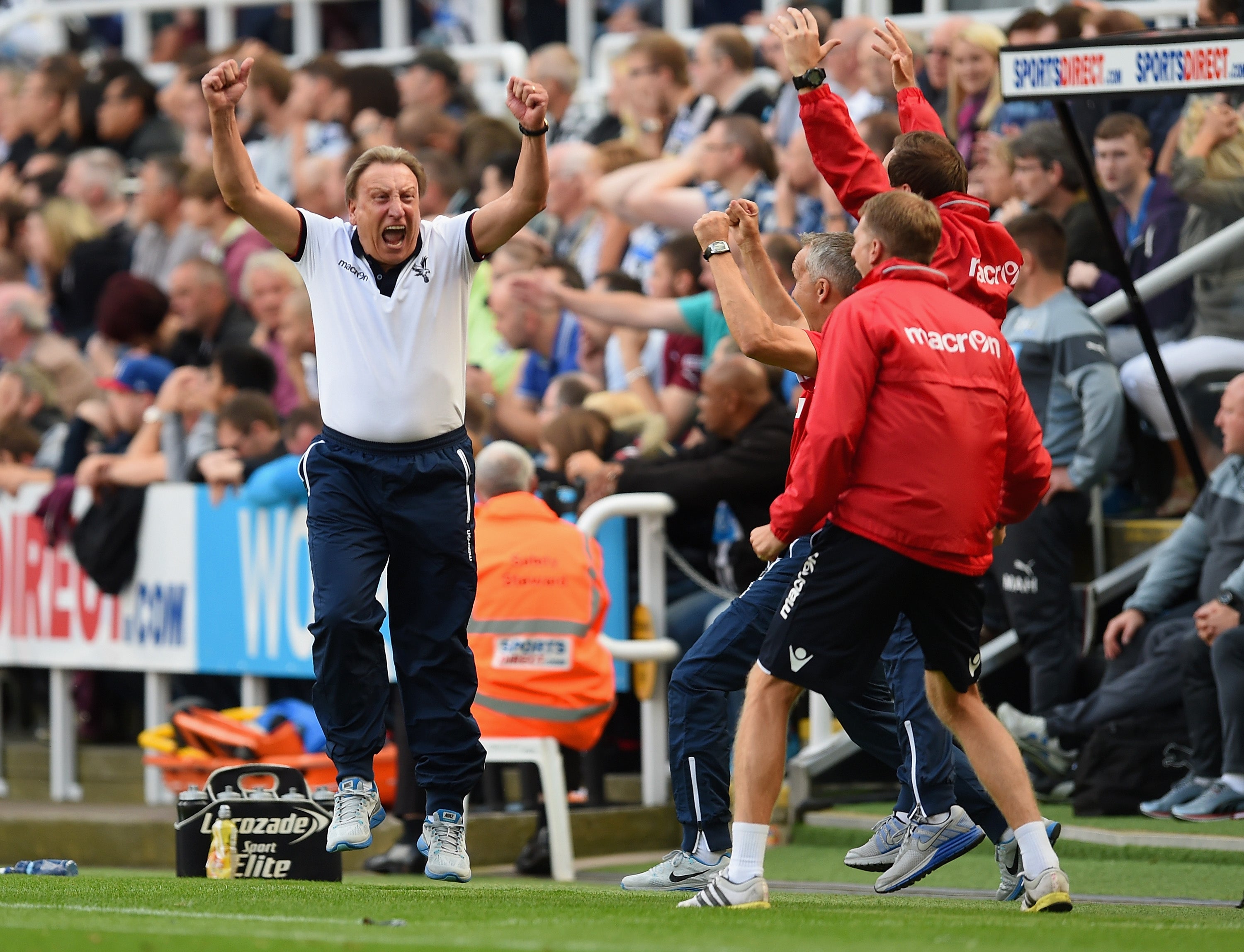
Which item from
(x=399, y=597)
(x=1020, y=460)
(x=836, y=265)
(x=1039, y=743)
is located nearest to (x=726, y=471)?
(x=1039, y=743)

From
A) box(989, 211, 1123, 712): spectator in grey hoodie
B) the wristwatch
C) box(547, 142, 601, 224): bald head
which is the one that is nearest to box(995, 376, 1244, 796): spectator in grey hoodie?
box(989, 211, 1123, 712): spectator in grey hoodie

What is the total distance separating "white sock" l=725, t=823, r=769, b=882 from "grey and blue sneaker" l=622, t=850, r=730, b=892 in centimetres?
69

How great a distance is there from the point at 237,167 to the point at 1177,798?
477 centimetres

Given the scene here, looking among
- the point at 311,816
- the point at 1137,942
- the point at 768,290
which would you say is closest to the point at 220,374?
the point at 311,816

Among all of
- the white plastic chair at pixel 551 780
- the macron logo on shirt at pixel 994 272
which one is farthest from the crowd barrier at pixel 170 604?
the macron logo on shirt at pixel 994 272

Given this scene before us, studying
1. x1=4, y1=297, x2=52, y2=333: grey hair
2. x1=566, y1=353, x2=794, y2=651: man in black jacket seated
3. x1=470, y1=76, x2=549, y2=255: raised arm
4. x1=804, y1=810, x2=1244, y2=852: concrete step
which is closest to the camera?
x1=470, y1=76, x2=549, y2=255: raised arm

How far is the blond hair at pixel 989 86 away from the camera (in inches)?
440

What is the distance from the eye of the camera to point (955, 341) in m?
6.34

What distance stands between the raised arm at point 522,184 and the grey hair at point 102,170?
9.73 metres

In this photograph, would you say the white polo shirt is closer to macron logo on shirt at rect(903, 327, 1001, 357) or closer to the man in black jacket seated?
macron logo on shirt at rect(903, 327, 1001, 357)

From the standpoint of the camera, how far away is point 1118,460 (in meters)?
10.3

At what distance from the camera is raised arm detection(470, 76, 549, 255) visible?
6.94m

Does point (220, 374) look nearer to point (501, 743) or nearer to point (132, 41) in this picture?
point (501, 743)

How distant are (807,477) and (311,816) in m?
3.06
